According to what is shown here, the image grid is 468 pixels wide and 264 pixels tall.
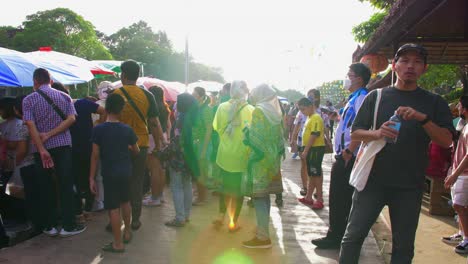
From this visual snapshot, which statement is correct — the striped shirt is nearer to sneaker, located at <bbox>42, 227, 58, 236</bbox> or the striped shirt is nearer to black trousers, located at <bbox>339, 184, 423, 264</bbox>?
black trousers, located at <bbox>339, 184, 423, 264</bbox>

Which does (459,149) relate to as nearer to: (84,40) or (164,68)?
(84,40)

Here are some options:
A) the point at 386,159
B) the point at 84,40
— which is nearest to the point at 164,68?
the point at 84,40

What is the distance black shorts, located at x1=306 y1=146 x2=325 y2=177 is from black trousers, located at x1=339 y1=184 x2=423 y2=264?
3.61 m

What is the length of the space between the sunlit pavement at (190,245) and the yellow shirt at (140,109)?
121 centimetres

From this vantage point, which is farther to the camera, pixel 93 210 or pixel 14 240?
pixel 93 210

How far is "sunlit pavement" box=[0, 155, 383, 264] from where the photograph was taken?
14.9 feet

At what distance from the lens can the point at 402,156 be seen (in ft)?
10.1

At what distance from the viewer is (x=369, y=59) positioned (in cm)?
793

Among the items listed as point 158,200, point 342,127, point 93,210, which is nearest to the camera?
point 342,127

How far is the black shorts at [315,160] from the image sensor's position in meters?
6.93

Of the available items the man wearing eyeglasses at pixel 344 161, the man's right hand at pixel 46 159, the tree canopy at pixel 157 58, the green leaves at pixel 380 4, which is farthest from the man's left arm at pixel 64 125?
the tree canopy at pixel 157 58

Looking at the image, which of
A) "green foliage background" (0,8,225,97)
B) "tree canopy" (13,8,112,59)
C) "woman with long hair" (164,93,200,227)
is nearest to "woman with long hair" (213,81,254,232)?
"woman with long hair" (164,93,200,227)

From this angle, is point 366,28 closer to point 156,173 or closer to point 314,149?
point 314,149

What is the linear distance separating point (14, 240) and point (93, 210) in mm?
1484
